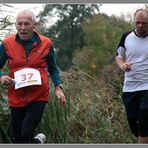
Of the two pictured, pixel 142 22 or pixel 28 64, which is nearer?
pixel 28 64

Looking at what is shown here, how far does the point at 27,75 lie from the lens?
5.39 meters

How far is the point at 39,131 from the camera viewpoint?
670 centimetres

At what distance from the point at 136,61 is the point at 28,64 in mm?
1136

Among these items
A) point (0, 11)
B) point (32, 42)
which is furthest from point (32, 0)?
point (32, 42)

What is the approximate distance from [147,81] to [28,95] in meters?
1.26

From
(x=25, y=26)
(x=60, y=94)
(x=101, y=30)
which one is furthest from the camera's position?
(x=101, y=30)

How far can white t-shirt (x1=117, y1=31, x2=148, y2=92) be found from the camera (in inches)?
221

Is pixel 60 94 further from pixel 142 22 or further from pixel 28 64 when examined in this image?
pixel 142 22

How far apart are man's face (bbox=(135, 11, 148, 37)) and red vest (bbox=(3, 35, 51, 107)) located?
953mm

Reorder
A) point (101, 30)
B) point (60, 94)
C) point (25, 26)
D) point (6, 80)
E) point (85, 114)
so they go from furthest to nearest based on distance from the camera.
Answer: point (101, 30) < point (85, 114) < point (60, 94) < point (25, 26) < point (6, 80)

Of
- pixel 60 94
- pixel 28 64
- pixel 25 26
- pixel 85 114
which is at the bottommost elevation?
pixel 85 114

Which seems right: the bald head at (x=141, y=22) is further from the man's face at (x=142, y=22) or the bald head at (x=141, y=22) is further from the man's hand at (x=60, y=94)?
the man's hand at (x=60, y=94)

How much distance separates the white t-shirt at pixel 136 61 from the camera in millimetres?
5621

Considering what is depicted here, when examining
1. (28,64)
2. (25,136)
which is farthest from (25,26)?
(25,136)
